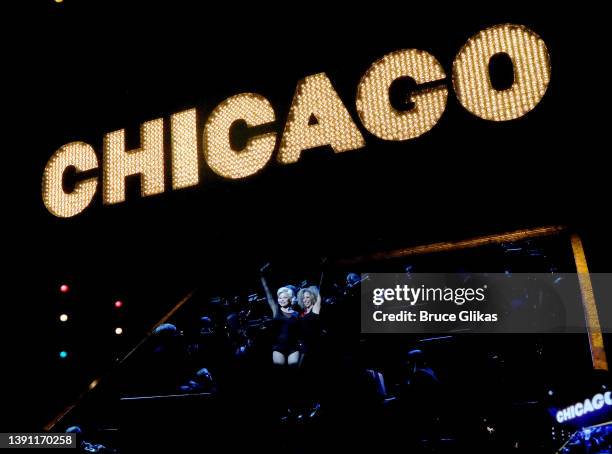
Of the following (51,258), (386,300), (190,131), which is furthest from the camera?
(51,258)

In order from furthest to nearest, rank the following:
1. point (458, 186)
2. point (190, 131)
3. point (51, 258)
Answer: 1. point (51, 258)
2. point (190, 131)
3. point (458, 186)

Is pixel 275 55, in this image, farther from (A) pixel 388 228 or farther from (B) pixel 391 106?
(A) pixel 388 228

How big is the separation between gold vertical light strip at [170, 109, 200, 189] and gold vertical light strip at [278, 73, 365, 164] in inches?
28.8

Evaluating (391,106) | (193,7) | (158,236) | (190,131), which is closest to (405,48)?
(391,106)

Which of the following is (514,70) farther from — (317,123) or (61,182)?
(61,182)

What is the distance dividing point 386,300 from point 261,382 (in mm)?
950

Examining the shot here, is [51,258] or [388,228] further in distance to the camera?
[51,258]

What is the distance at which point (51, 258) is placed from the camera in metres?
4.80

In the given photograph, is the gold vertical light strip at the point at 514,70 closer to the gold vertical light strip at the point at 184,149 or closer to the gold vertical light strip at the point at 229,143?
the gold vertical light strip at the point at 229,143

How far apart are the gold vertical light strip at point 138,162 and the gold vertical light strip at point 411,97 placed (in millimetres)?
1671

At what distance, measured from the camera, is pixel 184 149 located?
4.23 meters

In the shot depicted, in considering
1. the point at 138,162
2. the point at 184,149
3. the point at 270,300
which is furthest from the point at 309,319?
the point at 138,162

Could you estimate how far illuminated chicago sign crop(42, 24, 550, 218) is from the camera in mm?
3457

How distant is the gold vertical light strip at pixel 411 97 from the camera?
3590mm
